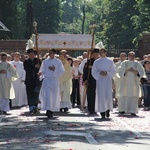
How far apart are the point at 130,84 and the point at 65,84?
2.25 m

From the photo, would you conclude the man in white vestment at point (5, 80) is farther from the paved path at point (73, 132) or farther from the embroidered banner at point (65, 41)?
the embroidered banner at point (65, 41)

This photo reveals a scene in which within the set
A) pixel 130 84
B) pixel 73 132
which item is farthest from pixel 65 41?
pixel 73 132

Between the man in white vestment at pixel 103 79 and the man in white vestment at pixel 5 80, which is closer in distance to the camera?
the man in white vestment at pixel 103 79

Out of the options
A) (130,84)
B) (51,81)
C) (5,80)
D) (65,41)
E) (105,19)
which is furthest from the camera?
(105,19)

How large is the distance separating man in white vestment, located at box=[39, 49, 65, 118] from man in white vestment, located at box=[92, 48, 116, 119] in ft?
3.21

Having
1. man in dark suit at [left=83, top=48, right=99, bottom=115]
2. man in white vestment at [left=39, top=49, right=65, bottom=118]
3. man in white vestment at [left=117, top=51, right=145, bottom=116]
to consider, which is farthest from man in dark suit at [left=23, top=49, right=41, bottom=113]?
man in white vestment at [left=117, top=51, right=145, bottom=116]

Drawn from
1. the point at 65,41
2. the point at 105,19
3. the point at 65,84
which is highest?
the point at 105,19

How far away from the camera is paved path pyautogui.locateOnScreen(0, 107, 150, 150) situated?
1407cm

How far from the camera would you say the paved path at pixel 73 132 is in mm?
14070

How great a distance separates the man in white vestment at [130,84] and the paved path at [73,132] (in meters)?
1.07

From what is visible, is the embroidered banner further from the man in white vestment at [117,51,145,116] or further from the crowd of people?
the man in white vestment at [117,51,145,116]

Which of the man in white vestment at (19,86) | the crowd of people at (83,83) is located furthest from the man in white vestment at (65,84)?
the man in white vestment at (19,86)

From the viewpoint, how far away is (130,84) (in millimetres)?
23656

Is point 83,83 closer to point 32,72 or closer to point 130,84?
point 130,84
